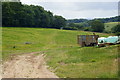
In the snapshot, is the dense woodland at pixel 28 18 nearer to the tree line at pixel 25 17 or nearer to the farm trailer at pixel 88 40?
the tree line at pixel 25 17

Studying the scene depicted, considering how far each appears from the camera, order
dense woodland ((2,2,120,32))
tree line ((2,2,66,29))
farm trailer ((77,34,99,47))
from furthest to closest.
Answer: dense woodland ((2,2,120,32)), tree line ((2,2,66,29)), farm trailer ((77,34,99,47))

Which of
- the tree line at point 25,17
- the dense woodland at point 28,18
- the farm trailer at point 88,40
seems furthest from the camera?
the dense woodland at point 28,18

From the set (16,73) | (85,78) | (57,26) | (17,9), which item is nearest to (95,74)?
(85,78)

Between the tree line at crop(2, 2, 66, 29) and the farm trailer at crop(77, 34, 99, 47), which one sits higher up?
the tree line at crop(2, 2, 66, 29)

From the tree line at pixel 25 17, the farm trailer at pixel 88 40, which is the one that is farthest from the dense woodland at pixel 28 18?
the farm trailer at pixel 88 40

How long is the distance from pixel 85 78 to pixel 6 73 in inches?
263

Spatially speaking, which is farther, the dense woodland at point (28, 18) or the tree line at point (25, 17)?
the dense woodland at point (28, 18)

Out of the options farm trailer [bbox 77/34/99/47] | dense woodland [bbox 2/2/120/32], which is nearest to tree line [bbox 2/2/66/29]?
dense woodland [bbox 2/2/120/32]

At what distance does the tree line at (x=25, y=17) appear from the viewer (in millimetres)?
70562

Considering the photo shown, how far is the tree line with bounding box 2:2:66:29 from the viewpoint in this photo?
70.6 metres

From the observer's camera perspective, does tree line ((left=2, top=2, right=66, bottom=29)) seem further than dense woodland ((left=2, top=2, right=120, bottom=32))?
No

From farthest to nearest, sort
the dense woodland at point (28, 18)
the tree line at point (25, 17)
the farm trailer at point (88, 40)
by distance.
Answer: the dense woodland at point (28, 18) < the tree line at point (25, 17) < the farm trailer at point (88, 40)

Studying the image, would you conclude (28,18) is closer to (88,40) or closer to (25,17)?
(25,17)

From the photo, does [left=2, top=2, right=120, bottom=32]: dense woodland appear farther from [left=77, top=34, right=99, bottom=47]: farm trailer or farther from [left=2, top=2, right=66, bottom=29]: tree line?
[left=77, top=34, right=99, bottom=47]: farm trailer
